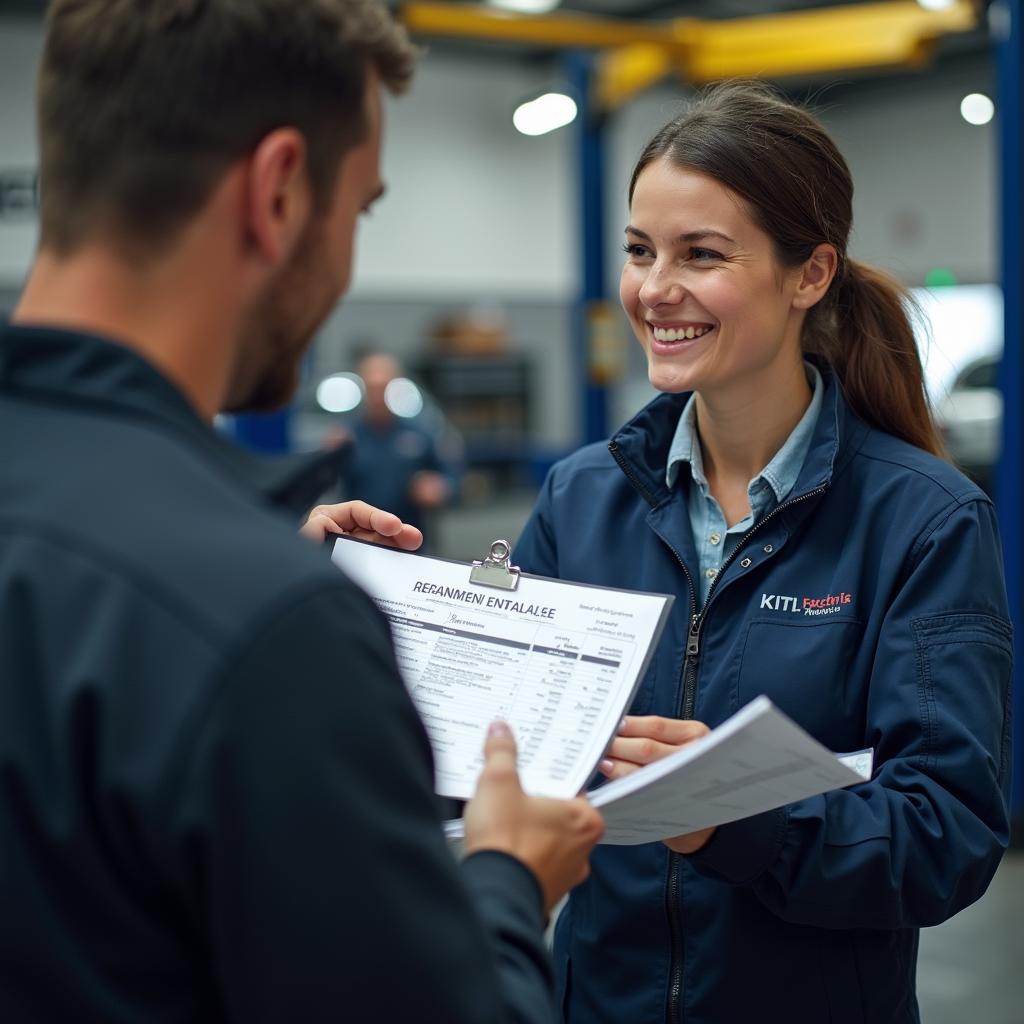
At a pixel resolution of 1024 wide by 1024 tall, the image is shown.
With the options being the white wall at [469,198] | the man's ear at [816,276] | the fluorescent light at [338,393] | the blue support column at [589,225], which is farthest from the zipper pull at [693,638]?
the white wall at [469,198]

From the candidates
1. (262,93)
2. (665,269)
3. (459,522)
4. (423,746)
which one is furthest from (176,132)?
(459,522)

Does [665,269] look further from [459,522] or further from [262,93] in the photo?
[459,522]

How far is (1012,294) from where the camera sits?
412 centimetres

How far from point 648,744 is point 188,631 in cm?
70

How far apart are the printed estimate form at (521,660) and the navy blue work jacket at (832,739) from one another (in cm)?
24

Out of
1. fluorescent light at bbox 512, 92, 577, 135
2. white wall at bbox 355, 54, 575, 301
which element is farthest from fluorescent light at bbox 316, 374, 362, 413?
fluorescent light at bbox 512, 92, 577, 135

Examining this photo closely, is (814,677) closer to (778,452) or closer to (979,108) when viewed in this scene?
(778,452)

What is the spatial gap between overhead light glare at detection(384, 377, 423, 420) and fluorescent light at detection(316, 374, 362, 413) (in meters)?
1.17

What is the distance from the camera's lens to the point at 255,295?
0.88 metres

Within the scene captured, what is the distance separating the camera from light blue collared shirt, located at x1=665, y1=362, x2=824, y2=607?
5.50 feet

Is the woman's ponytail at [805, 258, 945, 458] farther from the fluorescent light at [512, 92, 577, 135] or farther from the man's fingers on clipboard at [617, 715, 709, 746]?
the fluorescent light at [512, 92, 577, 135]

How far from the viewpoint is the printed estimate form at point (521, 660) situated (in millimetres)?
1240

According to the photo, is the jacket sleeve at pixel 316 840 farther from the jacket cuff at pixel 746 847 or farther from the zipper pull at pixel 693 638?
the zipper pull at pixel 693 638

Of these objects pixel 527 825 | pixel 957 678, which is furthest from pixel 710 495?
pixel 527 825
